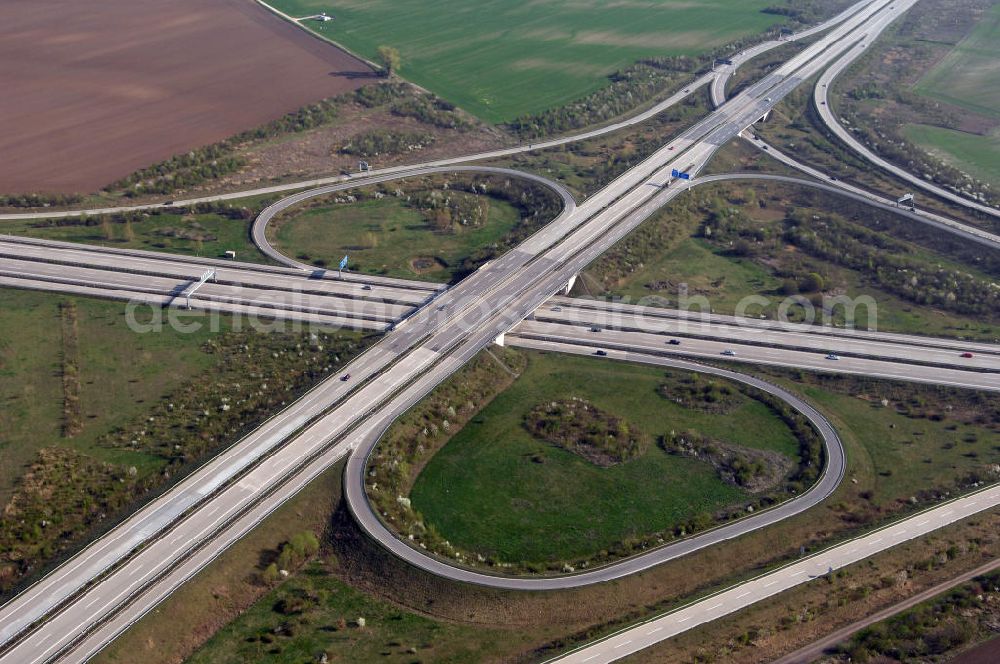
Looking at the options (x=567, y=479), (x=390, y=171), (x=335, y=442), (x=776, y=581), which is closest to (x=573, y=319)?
(x=567, y=479)

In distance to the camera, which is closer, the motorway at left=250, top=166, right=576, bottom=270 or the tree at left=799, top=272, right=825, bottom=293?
the tree at left=799, top=272, right=825, bottom=293

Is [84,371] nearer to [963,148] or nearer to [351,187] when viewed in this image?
[351,187]

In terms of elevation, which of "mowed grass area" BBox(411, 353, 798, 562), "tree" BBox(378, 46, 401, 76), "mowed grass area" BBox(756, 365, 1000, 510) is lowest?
"mowed grass area" BBox(411, 353, 798, 562)

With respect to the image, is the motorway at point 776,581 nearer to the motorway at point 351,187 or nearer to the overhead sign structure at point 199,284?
the overhead sign structure at point 199,284

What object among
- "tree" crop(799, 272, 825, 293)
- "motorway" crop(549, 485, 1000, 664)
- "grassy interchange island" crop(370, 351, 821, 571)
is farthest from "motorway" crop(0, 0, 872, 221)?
"motorway" crop(549, 485, 1000, 664)

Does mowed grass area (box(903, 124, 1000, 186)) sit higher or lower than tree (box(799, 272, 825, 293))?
higher

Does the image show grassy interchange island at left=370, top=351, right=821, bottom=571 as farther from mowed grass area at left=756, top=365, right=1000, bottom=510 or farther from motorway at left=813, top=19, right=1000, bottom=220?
motorway at left=813, top=19, right=1000, bottom=220

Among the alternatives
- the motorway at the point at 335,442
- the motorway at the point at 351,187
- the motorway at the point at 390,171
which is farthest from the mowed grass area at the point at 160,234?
the motorway at the point at 335,442
